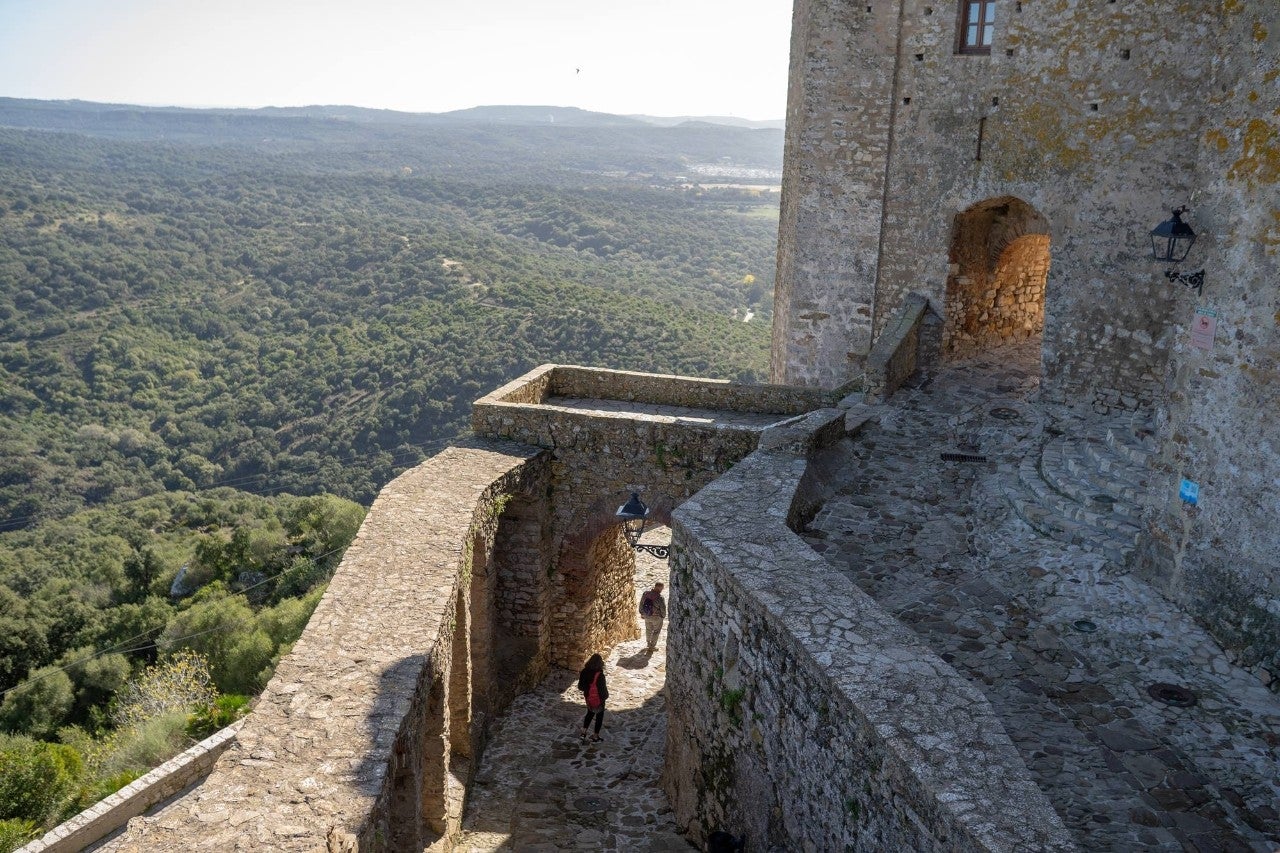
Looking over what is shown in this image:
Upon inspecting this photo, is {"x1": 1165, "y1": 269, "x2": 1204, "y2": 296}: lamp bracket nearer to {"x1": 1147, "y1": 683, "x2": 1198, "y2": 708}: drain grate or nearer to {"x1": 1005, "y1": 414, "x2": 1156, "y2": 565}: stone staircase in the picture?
{"x1": 1005, "y1": 414, "x2": 1156, "y2": 565}: stone staircase

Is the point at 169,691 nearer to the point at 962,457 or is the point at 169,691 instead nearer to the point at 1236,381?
the point at 962,457

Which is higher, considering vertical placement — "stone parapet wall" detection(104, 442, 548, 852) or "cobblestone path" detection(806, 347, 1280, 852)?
"cobblestone path" detection(806, 347, 1280, 852)

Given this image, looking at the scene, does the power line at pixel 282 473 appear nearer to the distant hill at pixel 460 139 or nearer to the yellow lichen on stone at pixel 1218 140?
the yellow lichen on stone at pixel 1218 140

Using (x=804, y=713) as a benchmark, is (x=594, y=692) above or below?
below

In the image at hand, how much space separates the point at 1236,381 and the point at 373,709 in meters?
5.90

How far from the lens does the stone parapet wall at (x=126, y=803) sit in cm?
991

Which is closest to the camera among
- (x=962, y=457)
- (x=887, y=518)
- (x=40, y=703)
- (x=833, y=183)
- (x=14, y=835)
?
(x=887, y=518)

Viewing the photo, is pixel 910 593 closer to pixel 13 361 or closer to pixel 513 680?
pixel 513 680

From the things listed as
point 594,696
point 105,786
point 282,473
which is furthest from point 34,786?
point 282,473

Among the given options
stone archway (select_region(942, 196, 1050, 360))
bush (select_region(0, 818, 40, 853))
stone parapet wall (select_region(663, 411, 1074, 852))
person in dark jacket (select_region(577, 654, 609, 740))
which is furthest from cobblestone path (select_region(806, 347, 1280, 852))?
bush (select_region(0, 818, 40, 853))

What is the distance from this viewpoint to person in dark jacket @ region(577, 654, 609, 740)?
1087 centimetres

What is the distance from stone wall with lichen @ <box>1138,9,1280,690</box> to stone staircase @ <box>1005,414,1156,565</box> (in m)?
0.68

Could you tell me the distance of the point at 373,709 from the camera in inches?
254

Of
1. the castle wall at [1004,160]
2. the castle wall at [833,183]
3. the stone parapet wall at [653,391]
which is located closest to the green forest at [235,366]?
the stone parapet wall at [653,391]
